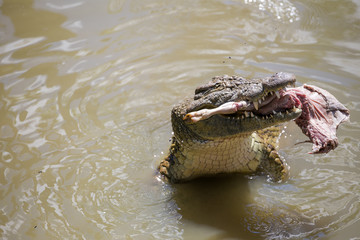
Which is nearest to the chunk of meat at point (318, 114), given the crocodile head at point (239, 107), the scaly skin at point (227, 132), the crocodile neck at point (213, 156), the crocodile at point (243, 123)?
the crocodile at point (243, 123)

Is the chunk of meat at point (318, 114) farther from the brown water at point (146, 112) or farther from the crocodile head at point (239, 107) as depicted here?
the brown water at point (146, 112)

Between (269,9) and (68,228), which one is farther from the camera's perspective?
(269,9)

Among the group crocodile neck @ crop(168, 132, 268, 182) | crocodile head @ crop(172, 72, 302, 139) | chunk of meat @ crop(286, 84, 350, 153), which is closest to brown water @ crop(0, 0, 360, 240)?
crocodile neck @ crop(168, 132, 268, 182)

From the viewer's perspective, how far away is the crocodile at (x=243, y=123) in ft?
12.1

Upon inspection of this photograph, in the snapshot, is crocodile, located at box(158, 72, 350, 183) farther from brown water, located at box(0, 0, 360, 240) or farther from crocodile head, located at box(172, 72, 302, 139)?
brown water, located at box(0, 0, 360, 240)

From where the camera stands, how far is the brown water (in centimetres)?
396

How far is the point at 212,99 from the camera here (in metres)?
3.98

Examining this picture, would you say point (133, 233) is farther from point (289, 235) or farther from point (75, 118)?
point (75, 118)

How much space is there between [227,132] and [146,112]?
2069 mm

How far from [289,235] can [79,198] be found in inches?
82.1

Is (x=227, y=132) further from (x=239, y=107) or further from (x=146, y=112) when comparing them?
(x=146, y=112)

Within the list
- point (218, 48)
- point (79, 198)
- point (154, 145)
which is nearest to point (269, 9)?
point (218, 48)

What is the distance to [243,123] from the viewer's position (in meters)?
3.77

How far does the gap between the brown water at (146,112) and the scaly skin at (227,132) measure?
0.17m
